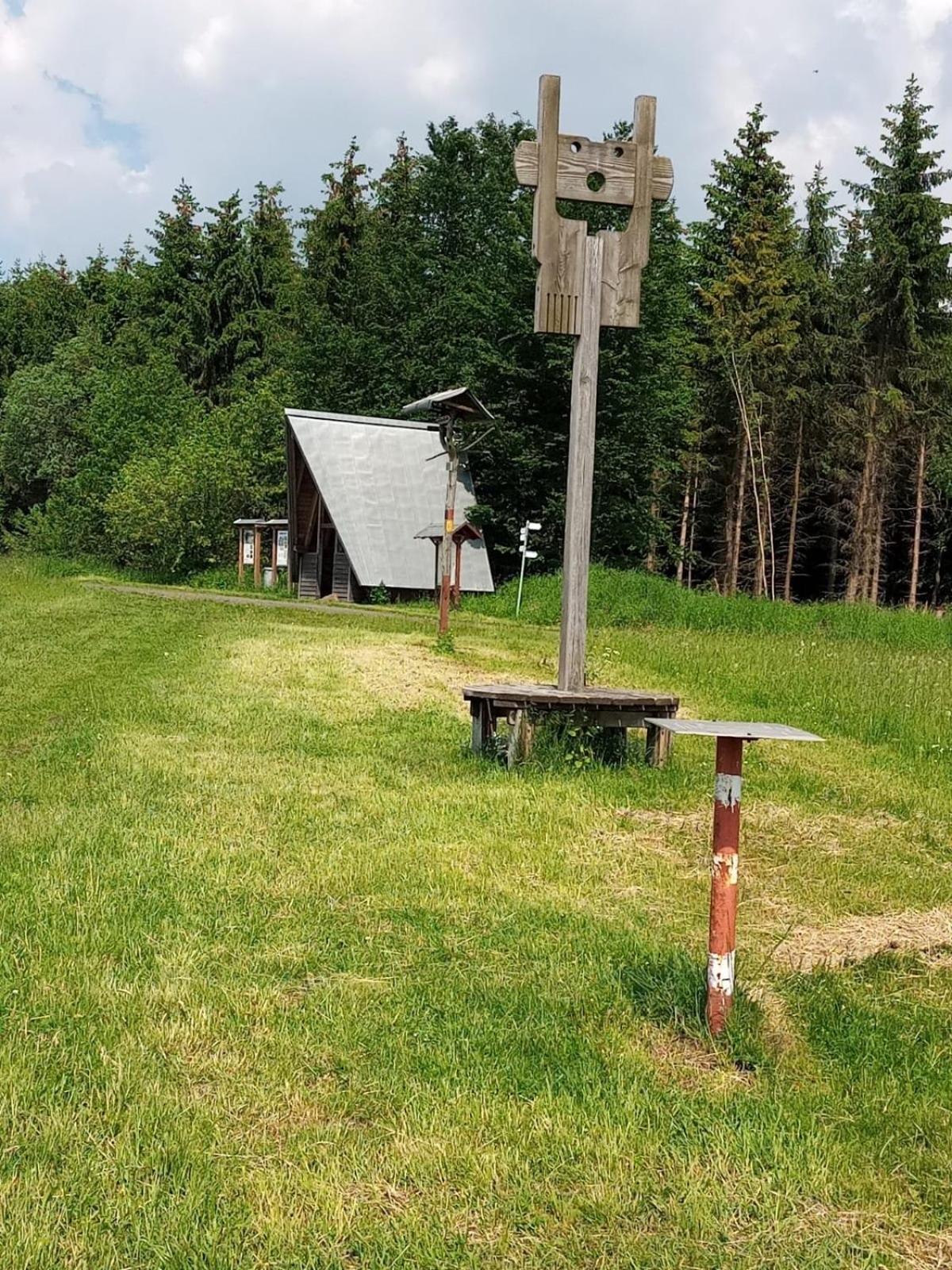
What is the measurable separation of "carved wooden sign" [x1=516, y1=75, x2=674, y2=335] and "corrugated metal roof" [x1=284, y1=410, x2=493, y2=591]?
17635 mm

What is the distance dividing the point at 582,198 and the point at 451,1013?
5.78m

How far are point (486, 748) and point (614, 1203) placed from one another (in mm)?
5161

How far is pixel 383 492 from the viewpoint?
27000 millimetres

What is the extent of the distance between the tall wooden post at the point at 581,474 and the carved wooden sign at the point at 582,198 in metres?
0.05

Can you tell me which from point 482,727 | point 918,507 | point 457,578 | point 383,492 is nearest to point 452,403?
point 457,578

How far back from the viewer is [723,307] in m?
35.2

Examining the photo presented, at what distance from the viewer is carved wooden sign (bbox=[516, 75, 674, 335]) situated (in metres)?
7.50

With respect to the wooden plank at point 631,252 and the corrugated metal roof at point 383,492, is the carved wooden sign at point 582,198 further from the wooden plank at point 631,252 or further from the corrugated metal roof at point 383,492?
the corrugated metal roof at point 383,492

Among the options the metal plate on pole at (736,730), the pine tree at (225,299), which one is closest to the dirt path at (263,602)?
the metal plate on pole at (736,730)

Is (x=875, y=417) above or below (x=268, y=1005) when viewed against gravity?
above

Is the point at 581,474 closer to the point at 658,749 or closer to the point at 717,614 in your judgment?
the point at 658,749

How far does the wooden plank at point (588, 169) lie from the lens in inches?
296

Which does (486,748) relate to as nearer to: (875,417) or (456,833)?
(456,833)

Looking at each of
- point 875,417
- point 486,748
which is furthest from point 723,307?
point 486,748
